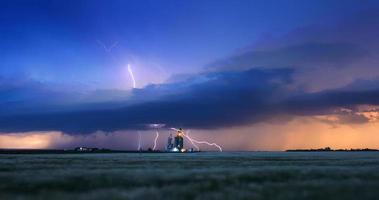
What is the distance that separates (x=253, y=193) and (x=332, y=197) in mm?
4552

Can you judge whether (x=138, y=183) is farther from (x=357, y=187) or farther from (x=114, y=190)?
(x=357, y=187)

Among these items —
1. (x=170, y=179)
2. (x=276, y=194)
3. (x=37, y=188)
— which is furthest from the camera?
(x=170, y=179)

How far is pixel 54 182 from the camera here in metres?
35.8

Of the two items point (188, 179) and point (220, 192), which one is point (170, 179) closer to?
point (188, 179)

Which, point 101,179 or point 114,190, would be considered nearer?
point 114,190

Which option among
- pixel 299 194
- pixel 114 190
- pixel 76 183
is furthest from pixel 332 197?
pixel 76 183

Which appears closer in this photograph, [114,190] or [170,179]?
[114,190]

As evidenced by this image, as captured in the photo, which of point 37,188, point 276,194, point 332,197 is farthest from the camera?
point 37,188

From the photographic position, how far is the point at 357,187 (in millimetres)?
30797

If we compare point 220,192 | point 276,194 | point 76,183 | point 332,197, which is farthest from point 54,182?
point 332,197

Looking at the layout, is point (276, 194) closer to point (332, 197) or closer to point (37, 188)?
point (332, 197)

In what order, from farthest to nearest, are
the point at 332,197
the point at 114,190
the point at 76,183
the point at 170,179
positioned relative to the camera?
1. the point at 170,179
2. the point at 76,183
3. the point at 114,190
4. the point at 332,197

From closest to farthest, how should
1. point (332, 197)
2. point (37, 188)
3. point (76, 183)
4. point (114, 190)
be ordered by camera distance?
point (332, 197), point (114, 190), point (37, 188), point (76, 183)

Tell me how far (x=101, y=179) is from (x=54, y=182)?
404 cm
